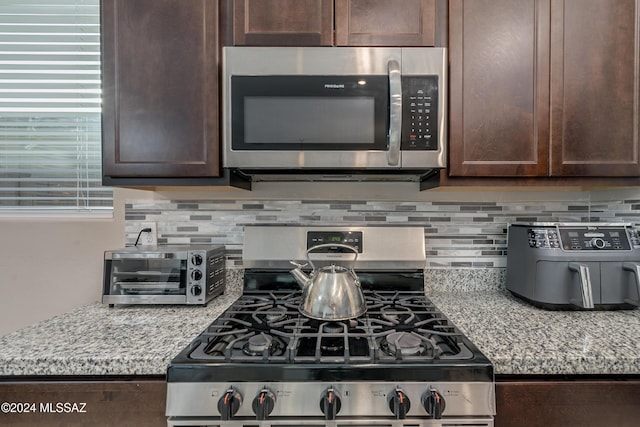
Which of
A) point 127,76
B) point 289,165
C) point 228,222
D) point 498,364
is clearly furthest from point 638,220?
point 127,76

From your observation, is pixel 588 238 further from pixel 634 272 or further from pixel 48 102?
pixel 48 102

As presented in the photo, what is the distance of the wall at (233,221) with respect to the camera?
1470 millimetres

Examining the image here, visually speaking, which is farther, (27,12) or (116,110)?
(27,12)

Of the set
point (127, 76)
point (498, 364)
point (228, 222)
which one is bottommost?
point (498, 364)

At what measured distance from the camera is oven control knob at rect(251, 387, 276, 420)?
76 centimetres

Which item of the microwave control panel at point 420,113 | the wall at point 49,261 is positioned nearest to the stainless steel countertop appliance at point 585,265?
the microwave control panel at point 420,113

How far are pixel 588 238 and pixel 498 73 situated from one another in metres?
0.68

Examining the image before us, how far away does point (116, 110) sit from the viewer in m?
1.15

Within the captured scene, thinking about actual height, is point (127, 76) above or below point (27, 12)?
below

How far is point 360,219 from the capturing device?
58.4 inches

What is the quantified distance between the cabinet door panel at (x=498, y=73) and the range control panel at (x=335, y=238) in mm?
523

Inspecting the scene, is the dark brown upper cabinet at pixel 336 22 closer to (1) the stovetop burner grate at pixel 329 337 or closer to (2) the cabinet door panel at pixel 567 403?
(1) the stovetop burner grate at pixel 329 337

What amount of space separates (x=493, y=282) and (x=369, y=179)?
28.8 inches

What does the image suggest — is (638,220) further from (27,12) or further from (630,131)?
(27,12)
